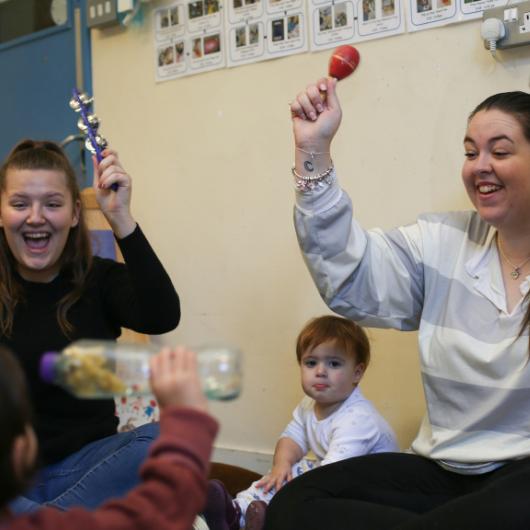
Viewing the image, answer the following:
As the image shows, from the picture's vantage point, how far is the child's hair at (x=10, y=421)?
0.68 m

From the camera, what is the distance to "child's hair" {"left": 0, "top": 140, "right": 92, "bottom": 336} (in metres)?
1.40

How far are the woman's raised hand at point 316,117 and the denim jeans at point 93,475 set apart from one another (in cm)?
57

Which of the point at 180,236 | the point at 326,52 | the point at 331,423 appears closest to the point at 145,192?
the point at 180,236

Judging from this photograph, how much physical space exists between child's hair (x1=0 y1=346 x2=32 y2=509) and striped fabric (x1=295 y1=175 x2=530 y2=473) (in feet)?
2.23

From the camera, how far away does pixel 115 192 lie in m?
1.33

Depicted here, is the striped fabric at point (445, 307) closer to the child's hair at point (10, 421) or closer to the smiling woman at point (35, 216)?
the smiling woman at point (35, 216)

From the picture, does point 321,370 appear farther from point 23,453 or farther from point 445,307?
point 23,453

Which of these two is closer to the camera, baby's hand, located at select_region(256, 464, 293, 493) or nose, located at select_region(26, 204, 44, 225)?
nose, located at select_region(26, 204, 44, 225)

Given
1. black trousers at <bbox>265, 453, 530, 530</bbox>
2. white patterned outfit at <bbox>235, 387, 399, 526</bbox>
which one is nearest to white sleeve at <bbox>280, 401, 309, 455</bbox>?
white patterned outfit at <bbox>235, 387, 399, 526</bbox>

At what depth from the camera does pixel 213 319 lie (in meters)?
2.12

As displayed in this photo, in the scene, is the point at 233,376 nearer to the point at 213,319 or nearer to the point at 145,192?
the point at 213,319

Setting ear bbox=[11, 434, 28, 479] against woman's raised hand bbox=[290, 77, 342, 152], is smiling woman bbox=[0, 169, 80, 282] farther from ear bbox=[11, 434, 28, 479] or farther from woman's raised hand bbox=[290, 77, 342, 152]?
ear bbox=[11, 434, 28, 479]

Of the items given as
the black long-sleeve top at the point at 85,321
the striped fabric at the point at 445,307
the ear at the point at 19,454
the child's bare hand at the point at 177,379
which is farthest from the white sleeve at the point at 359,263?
the ear at the point at 19,454

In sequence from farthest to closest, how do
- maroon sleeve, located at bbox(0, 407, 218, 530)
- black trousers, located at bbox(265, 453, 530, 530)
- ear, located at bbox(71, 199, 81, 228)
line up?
ear, located at bbox(71, 199, 81, 228) → black trousers, located at bbox(265, 453, 530, 530) → maroon sleeve, located at bbox(0, 407, 218, 530)
